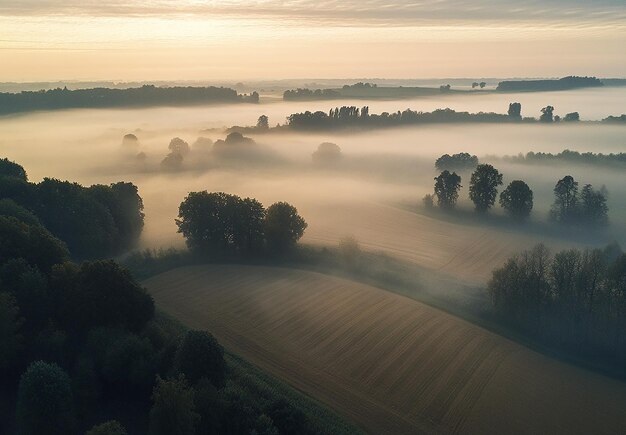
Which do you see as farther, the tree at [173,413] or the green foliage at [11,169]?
the green foliage at [11,169]

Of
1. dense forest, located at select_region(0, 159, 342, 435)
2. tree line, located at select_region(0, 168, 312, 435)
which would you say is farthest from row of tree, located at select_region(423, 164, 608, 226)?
tree line, located at select_region(0, 168, 312, 435)

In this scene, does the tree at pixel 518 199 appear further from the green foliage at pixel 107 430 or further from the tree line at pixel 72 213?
the green foliage at pixel 107 430

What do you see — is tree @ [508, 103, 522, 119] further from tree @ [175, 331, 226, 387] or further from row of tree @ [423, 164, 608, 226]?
tree @ [175, 331, 226, 387]

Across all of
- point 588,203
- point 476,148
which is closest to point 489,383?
point 588,203

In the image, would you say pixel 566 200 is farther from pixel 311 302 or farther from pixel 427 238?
pixel 311 302

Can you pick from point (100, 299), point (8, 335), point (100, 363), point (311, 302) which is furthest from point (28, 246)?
point (311, 302)

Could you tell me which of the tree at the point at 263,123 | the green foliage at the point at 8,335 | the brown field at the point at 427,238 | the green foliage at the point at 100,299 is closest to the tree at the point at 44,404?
the green foliage at the point at 8,335
